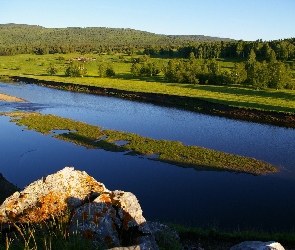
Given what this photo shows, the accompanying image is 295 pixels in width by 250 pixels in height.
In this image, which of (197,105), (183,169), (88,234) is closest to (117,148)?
(183,169)

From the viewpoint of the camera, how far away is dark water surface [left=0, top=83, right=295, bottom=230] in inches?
1001

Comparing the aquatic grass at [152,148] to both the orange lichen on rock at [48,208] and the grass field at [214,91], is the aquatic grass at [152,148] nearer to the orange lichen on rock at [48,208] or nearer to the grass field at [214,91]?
the orange lichen on rock at [48,208]

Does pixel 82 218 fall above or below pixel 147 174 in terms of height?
above

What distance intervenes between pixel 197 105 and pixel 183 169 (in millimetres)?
39135

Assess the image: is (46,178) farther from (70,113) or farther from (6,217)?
(70,113)

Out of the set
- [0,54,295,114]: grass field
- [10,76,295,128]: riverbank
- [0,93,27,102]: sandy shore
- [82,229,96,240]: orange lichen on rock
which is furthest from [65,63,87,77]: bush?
[82,229,96,240]: orange lichen on rock

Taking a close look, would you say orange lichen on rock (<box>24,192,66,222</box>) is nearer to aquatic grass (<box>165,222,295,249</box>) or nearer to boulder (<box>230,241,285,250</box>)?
boulder (<box>230,241,285,250</box>)

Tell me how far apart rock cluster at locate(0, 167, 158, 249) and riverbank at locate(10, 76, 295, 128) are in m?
51.4

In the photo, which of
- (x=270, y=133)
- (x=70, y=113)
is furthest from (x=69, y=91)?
(x=270, y=133)

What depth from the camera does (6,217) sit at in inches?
408

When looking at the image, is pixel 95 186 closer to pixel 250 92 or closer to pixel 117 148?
pixel 117 148

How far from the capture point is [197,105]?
7219 cm

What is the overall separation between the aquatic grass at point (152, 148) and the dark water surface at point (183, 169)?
1510mm

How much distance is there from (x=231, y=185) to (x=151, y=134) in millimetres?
20378
